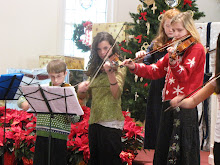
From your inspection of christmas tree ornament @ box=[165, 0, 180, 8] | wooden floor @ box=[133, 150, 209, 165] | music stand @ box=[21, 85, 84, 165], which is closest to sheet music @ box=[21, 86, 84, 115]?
music stand @ box=[21, 85, 84, 165]

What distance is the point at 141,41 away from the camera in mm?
4410

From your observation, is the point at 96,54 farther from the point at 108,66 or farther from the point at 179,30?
the point at 179,30

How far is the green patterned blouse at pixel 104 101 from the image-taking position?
2.41 metres

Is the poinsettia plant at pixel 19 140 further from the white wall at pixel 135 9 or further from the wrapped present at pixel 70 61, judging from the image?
the white wall at pixel 135 9

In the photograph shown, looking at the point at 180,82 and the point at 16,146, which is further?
the point at 16,146

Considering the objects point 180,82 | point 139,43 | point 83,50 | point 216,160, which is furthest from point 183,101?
point 83,50

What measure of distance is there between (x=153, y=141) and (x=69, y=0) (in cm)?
492

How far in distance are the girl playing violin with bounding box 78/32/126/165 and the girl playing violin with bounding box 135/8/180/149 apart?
251 mm

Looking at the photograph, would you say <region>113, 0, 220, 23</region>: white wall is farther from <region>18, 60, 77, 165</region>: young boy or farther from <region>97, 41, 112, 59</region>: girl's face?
<region>97, 41, 112, 59</region>: girl's face

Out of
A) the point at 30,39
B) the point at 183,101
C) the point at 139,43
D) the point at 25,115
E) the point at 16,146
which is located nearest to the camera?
the point at 183,101

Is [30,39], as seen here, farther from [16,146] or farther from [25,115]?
[16,146]

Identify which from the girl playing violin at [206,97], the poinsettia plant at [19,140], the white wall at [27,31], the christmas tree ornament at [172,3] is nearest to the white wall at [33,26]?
the white wall at [27,31]

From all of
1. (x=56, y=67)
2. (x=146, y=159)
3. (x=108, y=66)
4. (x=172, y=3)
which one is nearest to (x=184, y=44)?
(x=108, y=66)

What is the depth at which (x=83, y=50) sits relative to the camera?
6.14 metres
